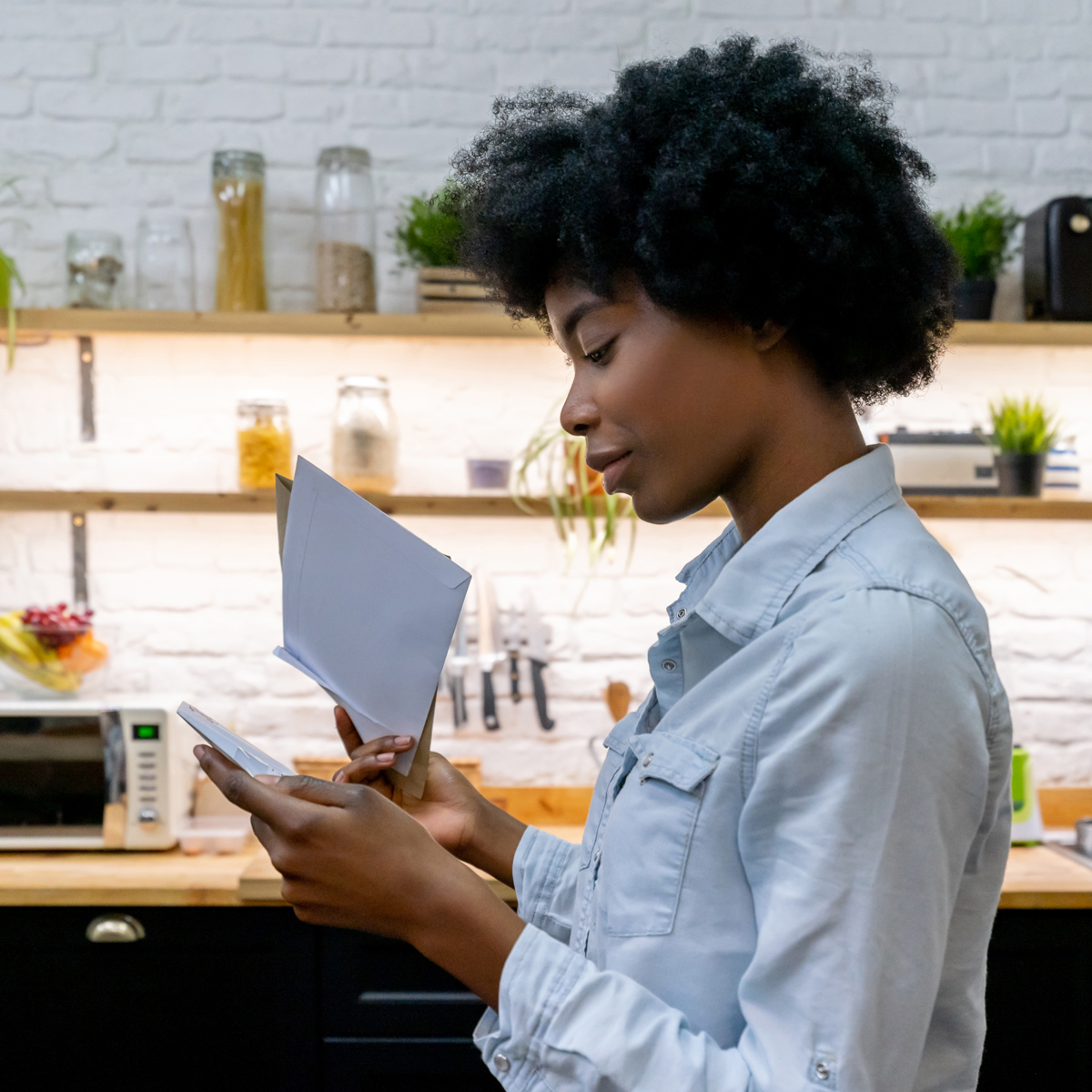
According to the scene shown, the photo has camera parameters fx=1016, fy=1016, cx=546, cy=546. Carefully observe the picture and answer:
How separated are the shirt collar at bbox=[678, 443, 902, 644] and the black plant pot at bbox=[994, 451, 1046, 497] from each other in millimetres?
1701

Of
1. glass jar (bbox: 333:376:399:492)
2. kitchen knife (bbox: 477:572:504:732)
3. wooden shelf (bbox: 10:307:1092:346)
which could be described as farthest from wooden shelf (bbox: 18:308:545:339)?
kitchen knife (bbox: 477:572:504:732)

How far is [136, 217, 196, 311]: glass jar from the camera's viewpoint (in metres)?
2.24

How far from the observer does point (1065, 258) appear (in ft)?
7.22

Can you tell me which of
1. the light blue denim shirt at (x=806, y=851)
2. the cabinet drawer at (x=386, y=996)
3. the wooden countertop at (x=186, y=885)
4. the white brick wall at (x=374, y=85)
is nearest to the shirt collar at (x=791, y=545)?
the light blue denim shirt at (x=806, y=851)

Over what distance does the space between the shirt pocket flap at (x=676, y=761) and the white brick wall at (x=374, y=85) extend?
75.0 inches

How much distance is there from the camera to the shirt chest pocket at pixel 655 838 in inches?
24.5

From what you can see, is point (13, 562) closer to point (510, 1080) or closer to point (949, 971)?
point (510, 1080)

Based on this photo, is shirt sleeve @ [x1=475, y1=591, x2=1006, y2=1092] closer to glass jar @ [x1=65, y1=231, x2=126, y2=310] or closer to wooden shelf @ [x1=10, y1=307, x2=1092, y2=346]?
wooden shelf @ [x1=10, y1=307, x2=1092, y2=346]

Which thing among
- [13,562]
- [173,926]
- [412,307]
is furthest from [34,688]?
[412,307]

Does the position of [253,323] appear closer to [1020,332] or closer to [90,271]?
[90,271]

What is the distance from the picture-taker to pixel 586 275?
29.5 inches

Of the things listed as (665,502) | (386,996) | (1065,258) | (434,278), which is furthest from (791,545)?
(1065,258)

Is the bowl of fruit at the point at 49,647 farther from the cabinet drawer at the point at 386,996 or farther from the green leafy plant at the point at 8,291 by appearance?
the cabinet drawer at the point at 386,996

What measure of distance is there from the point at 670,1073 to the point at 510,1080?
11cm
